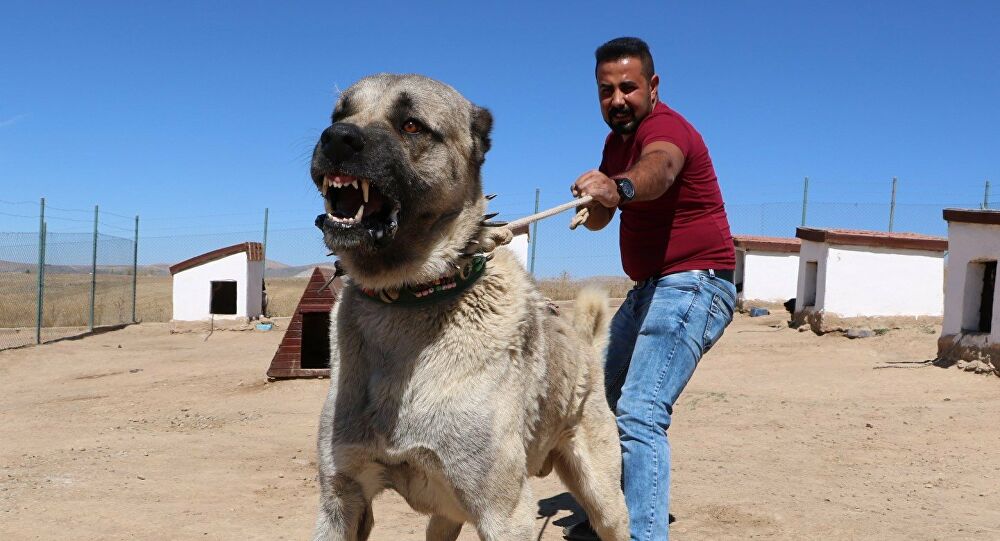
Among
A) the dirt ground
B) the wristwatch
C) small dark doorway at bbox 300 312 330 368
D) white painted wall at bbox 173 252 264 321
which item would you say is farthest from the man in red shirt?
white painted wall at bbox 173 252 264 321

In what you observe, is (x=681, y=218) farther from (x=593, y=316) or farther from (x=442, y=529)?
(x=442, y=529)

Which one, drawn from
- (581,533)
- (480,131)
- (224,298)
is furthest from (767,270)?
(480,131)

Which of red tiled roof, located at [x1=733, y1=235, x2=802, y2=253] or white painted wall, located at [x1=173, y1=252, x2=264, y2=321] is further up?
red tiled roof, located at [x1=733, y1=235, x2=802, y2=253]

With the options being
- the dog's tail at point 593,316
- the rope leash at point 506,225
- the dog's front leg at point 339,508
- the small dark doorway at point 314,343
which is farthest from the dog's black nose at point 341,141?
the small dark doorway at point 314,343

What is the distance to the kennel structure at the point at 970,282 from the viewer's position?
10719mm

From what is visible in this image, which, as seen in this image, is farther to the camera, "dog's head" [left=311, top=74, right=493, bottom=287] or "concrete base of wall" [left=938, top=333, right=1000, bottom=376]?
"concrete base of wall" [left=938, top=333, right=1000, bottom=376]

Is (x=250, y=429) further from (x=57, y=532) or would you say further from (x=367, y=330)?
(x=367, y=330)

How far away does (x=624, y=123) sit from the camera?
369 centimetres

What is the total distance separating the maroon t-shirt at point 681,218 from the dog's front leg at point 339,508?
1677 millimetres

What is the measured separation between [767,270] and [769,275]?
131mm

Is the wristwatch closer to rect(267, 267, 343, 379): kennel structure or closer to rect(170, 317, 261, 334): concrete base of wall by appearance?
rect(267, 267, 343, 379): kennel structure

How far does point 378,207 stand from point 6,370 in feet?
41.2

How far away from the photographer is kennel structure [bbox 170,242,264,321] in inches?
725

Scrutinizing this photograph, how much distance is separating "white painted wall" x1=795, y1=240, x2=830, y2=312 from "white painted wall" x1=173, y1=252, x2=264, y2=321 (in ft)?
38.7
